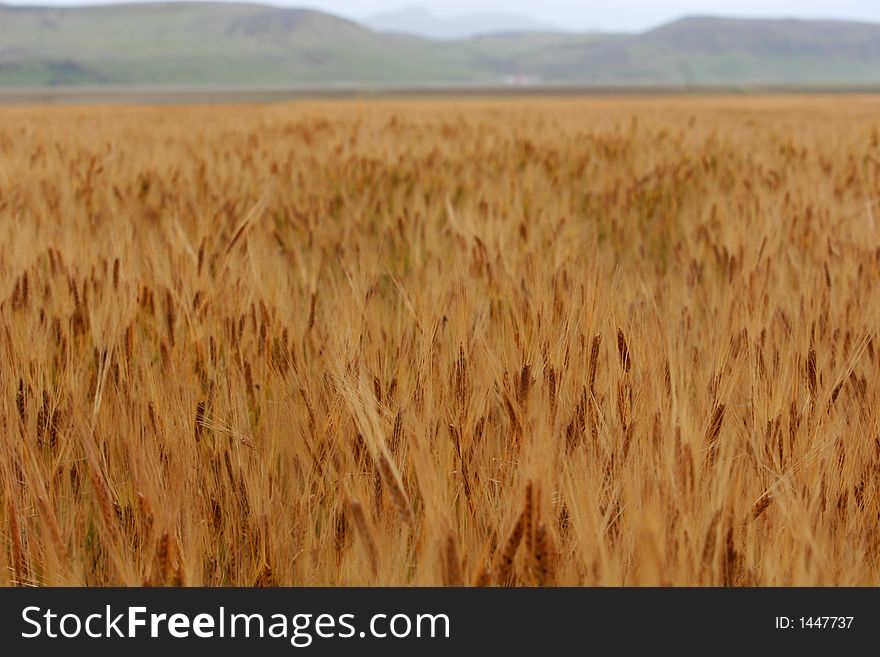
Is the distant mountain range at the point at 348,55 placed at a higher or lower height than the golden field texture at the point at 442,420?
higher

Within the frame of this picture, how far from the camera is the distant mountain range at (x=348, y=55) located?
422 feet

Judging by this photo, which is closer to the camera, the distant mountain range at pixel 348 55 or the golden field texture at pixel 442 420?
the golden field texture at pixel 442 420

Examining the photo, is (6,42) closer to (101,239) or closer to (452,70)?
(452,70)

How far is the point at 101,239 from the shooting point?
2051 millimetres

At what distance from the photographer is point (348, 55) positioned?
15175cm

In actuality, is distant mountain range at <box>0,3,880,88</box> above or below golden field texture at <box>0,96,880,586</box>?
above

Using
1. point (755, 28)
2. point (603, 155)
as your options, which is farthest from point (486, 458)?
point (755, 28)

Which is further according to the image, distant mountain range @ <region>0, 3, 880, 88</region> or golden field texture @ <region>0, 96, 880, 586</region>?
distant mountain range @ <region>0, 3, 880, 88</region>

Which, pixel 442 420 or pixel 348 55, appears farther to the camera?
pixel 348 55

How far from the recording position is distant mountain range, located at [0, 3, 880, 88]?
129m

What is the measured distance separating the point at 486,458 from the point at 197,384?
470 mm

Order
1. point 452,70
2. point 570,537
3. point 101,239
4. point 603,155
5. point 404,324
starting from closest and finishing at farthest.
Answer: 1. point 570,537
2. point 404,324
3. point 101,239
4. point 603,155
5. point 452,70
